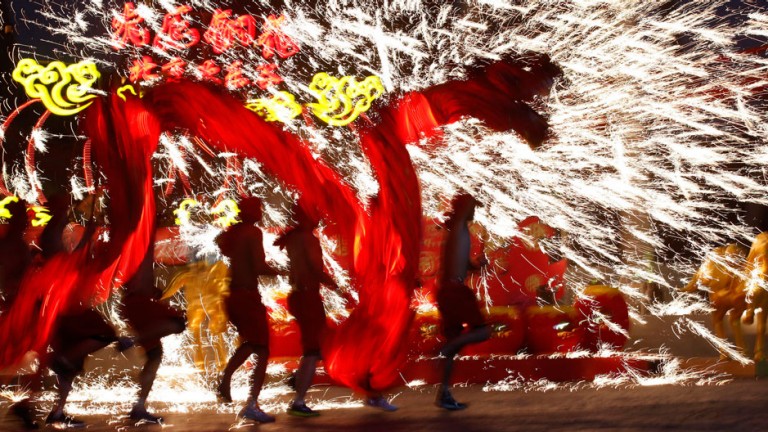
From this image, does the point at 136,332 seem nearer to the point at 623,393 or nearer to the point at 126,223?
the point at 126,223

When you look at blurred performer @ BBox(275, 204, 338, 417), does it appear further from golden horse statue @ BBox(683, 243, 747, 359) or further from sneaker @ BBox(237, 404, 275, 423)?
golden horse statue @ BBox(683, 243, 747, 359)

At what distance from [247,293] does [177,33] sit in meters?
11.0

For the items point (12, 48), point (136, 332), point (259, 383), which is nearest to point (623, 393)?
point (259, 383)

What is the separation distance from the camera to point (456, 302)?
7.07 metres

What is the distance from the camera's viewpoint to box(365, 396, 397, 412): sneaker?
6938mm

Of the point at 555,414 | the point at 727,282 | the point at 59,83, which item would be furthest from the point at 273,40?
the point at 555,414

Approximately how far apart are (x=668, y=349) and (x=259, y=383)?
5672mm

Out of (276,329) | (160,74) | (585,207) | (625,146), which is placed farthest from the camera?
(585,207)

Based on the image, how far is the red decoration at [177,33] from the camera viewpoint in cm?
1656

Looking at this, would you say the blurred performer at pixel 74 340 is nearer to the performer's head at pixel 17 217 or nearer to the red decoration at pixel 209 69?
the performer's head at pixel 17 217

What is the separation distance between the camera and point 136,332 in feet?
22.4

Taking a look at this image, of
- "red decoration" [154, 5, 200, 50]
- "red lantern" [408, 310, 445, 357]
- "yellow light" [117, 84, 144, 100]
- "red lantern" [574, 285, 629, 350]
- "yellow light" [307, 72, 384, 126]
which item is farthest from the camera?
"red decoration" [154, 5, 200, 50]

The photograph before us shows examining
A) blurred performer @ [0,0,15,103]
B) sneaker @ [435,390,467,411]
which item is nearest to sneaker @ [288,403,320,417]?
sneaker @ [435,390,467,411]

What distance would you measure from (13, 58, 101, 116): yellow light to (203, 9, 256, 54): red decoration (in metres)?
2.57
